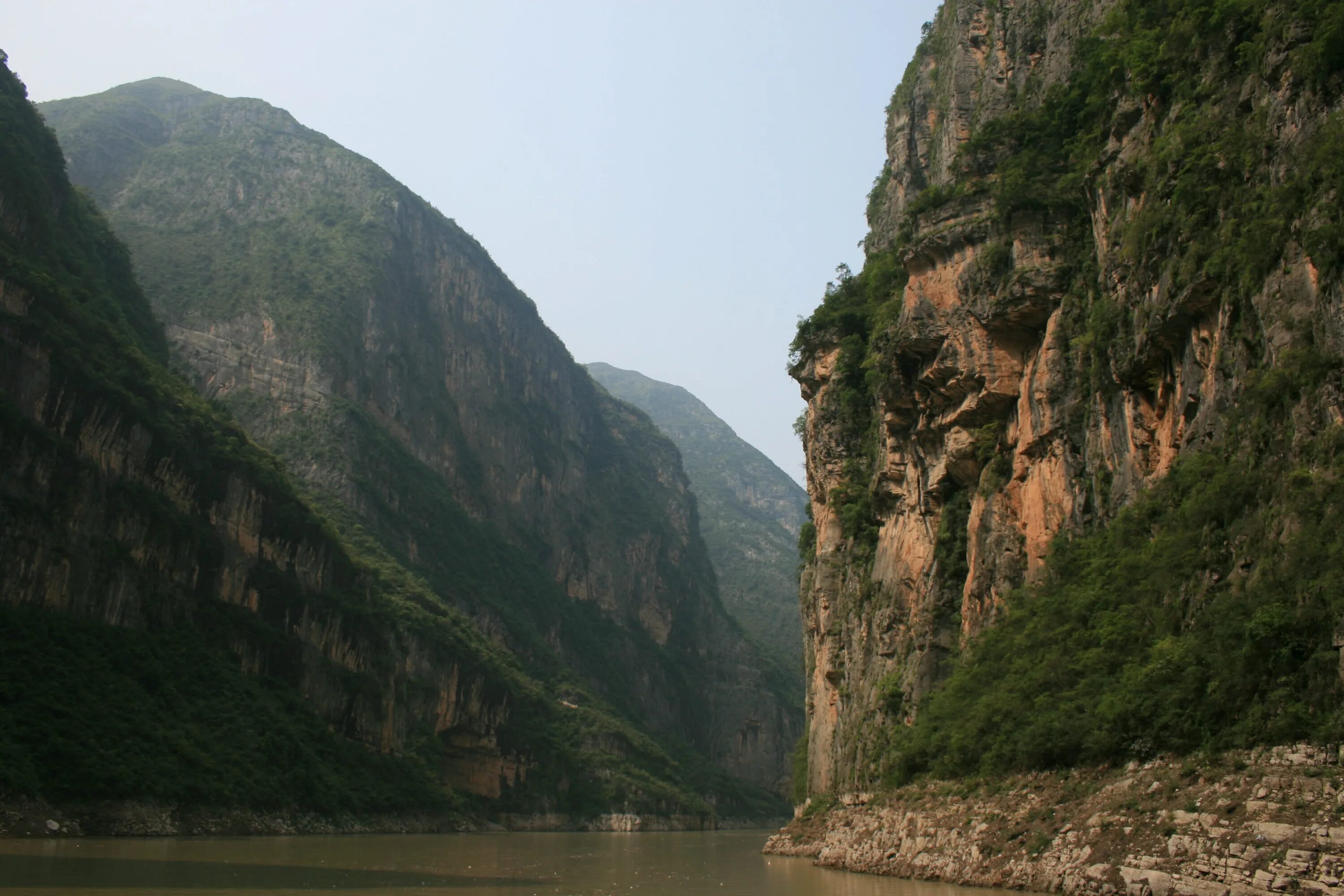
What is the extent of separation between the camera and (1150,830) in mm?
19250

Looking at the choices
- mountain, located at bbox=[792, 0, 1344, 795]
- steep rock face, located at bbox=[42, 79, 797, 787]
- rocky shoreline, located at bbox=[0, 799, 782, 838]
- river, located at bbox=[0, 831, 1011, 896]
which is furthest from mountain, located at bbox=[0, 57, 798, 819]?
mountain, located at bbox=[792, 0, 1344, 795]

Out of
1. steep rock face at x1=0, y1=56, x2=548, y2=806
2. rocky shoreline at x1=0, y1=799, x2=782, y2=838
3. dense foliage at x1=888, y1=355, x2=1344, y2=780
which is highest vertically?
steep rock face at x1=0, y1=56, x2=548, y2=806

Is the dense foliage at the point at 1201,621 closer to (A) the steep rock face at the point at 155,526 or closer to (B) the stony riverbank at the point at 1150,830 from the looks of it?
(B) the stony riverbank at the point at 1150,830

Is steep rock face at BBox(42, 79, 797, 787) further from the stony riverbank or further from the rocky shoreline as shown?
the stony riverbank

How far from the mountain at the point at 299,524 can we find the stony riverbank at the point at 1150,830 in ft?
131

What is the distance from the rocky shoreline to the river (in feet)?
6.67

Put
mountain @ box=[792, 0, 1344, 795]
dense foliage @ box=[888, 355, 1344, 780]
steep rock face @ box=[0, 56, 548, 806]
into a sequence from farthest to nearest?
1. steep rock face @ box=[0, 56, 548, 806]
2. mountain @ box=[792, 0, 1344, 795]
3. dense foliage @ box=[888, 355, 1344, 780]

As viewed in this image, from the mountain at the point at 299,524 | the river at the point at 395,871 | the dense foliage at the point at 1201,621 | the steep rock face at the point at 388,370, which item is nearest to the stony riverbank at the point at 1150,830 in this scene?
the dense foliage at the point at 1201,621

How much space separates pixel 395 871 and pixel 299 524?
57.5 meters

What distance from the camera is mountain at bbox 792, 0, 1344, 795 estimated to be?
20.4 m

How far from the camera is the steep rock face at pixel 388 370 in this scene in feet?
→ 449

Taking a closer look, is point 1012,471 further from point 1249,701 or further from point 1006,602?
point 1249,701

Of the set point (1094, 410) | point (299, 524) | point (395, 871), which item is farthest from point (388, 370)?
point (1094, 410)

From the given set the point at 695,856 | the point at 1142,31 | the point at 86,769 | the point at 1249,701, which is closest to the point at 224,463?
the point at 86,769
